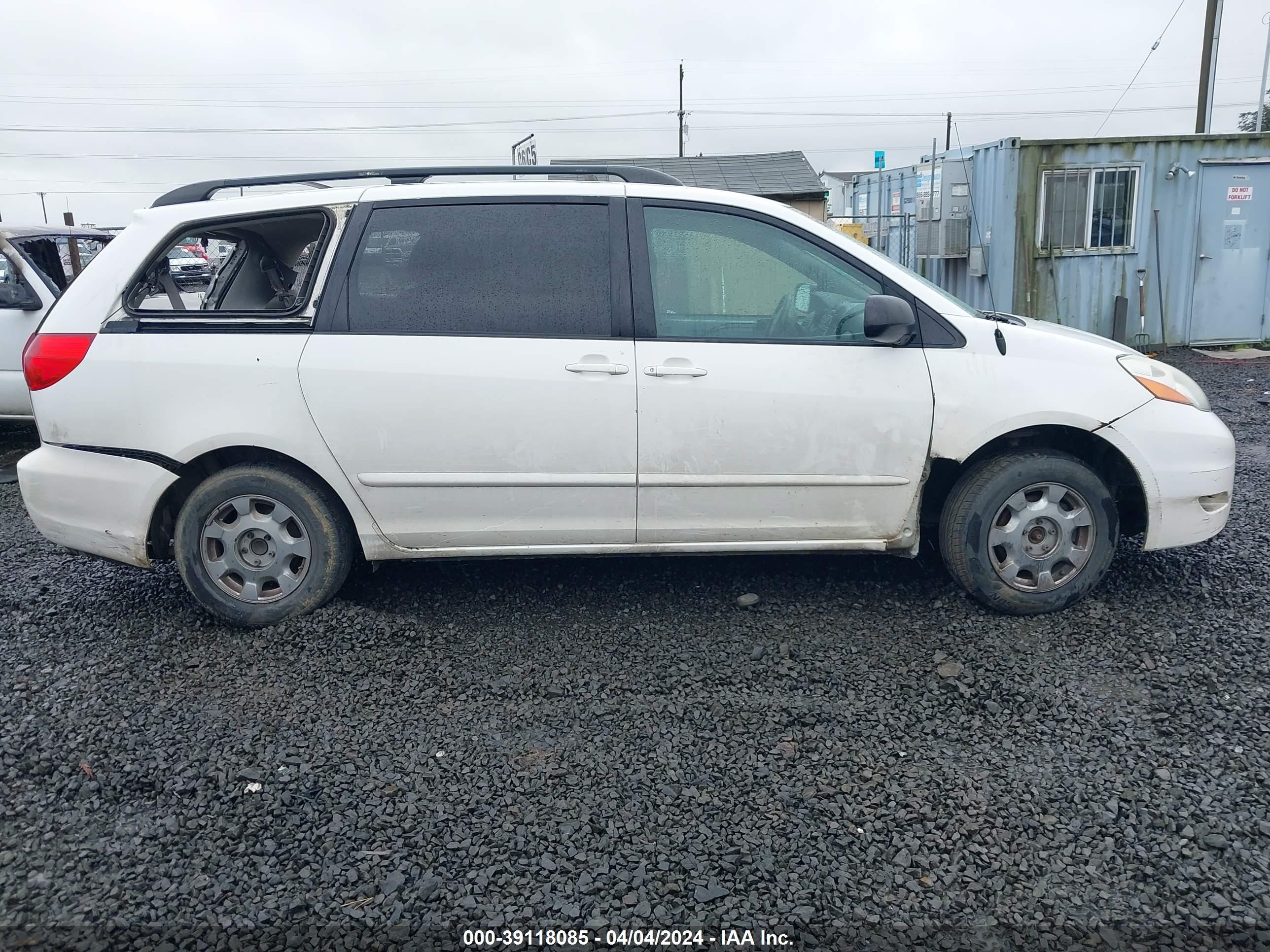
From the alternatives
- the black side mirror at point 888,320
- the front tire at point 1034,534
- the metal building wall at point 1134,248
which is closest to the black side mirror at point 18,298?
the black side mirror at point 888,320

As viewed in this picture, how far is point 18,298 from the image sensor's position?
26.4ft

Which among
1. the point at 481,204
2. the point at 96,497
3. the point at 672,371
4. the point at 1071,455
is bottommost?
the point at 96,497

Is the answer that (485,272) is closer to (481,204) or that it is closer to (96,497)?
(481,204)

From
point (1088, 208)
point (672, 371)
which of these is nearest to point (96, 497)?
point (672, 371)

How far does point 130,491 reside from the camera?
426 centimetres

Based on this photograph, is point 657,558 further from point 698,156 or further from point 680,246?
point 698,156

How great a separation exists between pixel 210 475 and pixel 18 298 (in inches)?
197

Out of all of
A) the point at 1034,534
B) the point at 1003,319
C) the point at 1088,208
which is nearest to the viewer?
the point at 1034,534

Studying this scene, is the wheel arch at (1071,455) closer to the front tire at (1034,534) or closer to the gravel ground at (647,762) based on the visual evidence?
the front tire at (1034,534)

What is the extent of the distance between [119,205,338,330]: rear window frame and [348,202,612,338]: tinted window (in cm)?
17

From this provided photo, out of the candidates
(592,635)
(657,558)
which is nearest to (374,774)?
(592,635)

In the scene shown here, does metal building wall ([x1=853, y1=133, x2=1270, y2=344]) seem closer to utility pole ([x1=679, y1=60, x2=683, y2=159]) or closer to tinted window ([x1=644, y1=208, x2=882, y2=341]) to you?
tinted window ([x1=644, y1=208, x2=882, y2=341])

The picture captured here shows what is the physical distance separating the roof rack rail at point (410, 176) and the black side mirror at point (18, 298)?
4.26 metres

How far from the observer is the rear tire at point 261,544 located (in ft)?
14.0
